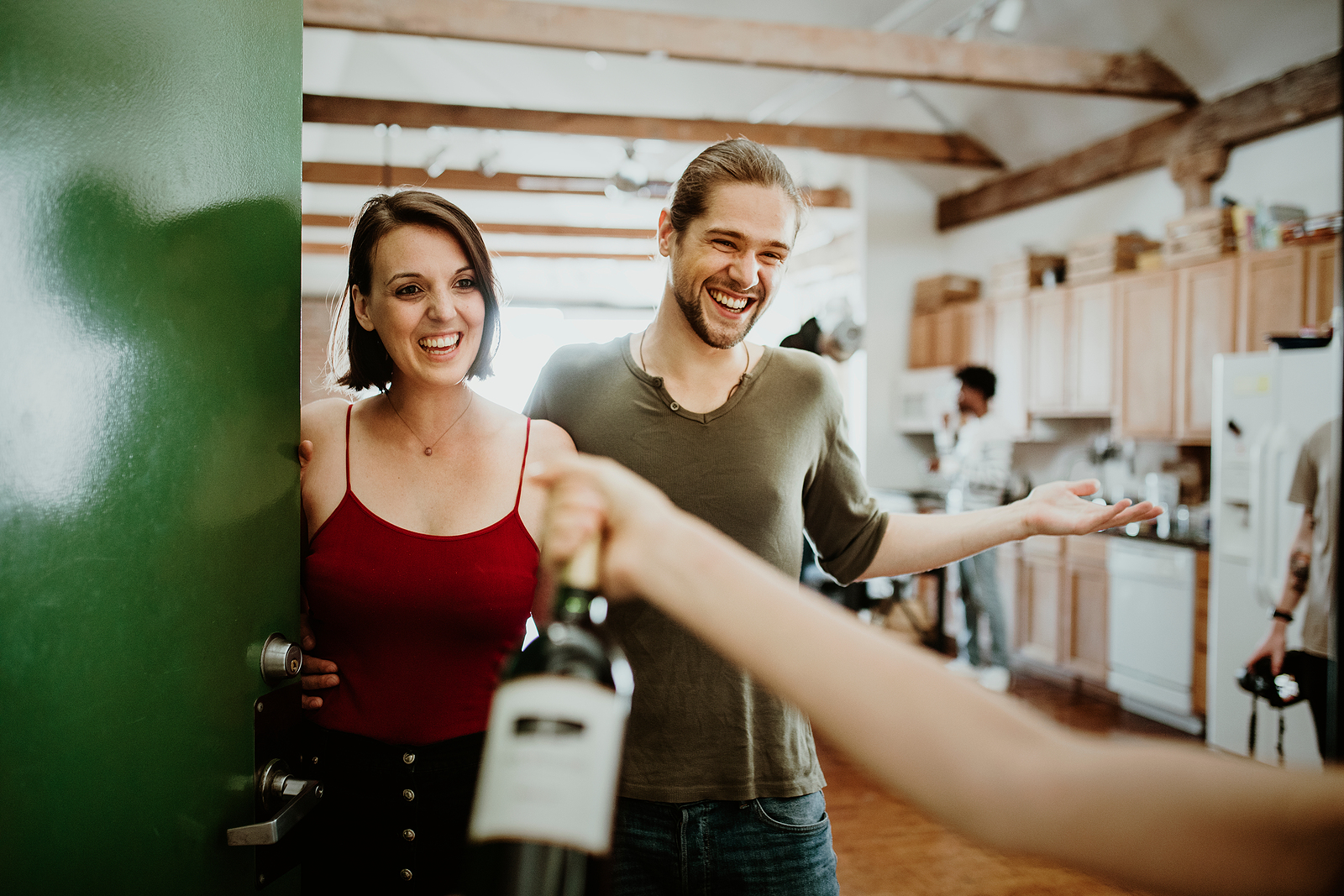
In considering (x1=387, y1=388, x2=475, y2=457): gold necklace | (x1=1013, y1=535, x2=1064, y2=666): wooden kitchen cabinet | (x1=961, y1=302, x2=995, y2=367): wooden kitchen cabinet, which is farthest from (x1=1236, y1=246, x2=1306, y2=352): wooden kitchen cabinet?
(x1=387, y1=388, x2=475, y2=457): gold necklace

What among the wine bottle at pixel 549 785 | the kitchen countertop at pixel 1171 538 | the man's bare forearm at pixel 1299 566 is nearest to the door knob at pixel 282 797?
the wine bottle at pixel 549 785

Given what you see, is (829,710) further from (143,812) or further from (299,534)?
(299,534)

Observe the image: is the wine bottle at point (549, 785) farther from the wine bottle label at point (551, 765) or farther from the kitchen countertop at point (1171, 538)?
the kitchen countertop at point (1171, 538)

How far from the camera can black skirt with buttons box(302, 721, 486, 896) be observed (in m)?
1.12

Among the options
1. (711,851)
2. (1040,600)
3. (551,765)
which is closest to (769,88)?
(1040,600)

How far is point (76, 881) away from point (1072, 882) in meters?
3.07

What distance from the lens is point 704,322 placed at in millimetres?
1261

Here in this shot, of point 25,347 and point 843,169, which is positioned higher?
point 843,169

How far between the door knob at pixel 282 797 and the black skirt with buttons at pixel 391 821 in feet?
0.22

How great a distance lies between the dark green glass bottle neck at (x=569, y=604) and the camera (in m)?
0.60

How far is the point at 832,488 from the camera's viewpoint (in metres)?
1.38

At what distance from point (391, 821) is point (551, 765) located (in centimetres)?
72

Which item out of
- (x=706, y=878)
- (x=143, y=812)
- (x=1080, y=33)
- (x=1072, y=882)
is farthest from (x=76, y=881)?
(x=1080, y=33)

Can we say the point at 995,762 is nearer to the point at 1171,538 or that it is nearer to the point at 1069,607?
the point at 1171,538
